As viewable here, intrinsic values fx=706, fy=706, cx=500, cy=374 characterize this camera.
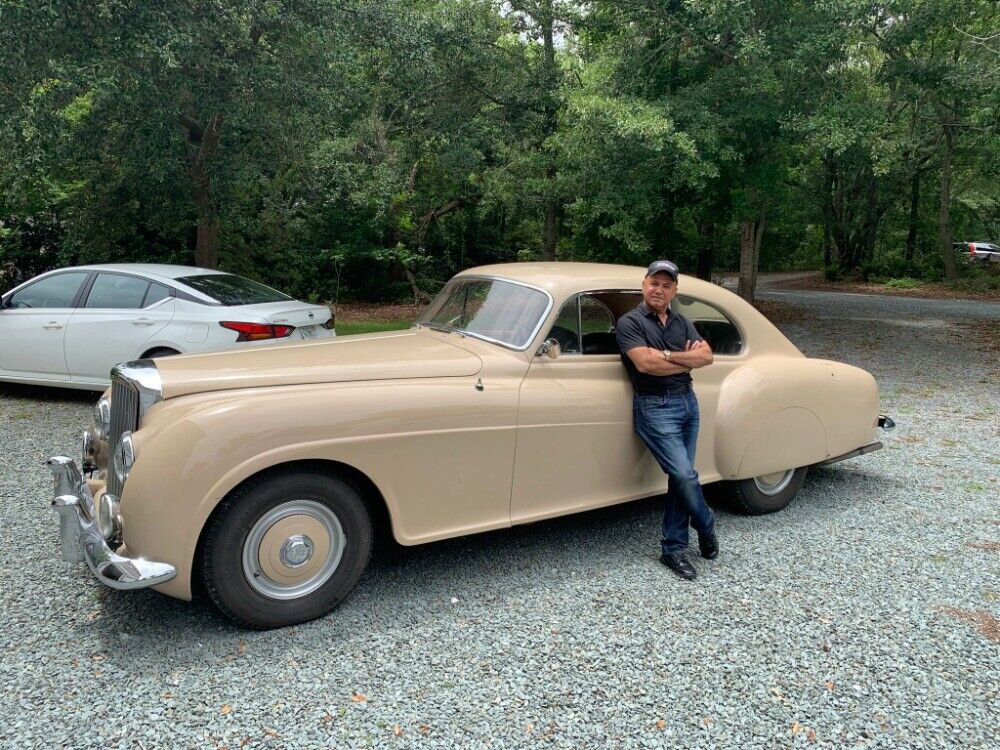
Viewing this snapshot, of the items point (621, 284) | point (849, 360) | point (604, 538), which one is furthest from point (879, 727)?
point (849, 360)

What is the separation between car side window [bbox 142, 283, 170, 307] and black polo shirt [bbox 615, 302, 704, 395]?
5.07 meters

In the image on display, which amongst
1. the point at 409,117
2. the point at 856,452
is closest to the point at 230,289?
the point at 856,452

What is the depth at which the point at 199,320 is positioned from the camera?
268 inches

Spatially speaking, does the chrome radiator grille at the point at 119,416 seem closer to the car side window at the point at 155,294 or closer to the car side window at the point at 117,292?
the car side window at the point at 155,294

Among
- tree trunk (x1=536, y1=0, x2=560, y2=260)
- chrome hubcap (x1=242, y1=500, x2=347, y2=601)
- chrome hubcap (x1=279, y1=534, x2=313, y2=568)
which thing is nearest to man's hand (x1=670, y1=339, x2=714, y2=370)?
chrome hubcap (x1=242, y1=500, x2=347, y2=601)

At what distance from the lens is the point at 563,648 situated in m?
3.16

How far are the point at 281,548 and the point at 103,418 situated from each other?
1.49 metres

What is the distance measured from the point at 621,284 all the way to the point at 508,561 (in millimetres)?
1761

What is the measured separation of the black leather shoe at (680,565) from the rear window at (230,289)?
16.6ft

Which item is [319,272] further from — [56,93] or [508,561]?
[508,561]

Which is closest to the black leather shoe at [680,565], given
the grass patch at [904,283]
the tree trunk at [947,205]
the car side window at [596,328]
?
the car side window at [596,328]

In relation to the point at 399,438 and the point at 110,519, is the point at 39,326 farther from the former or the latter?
the point at 399,438

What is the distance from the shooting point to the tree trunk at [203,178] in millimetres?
11078

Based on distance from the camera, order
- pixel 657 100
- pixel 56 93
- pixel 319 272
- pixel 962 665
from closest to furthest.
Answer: pixel 962 665 < pixel 56 93 < pixel 657 100 < pixel 319 272
